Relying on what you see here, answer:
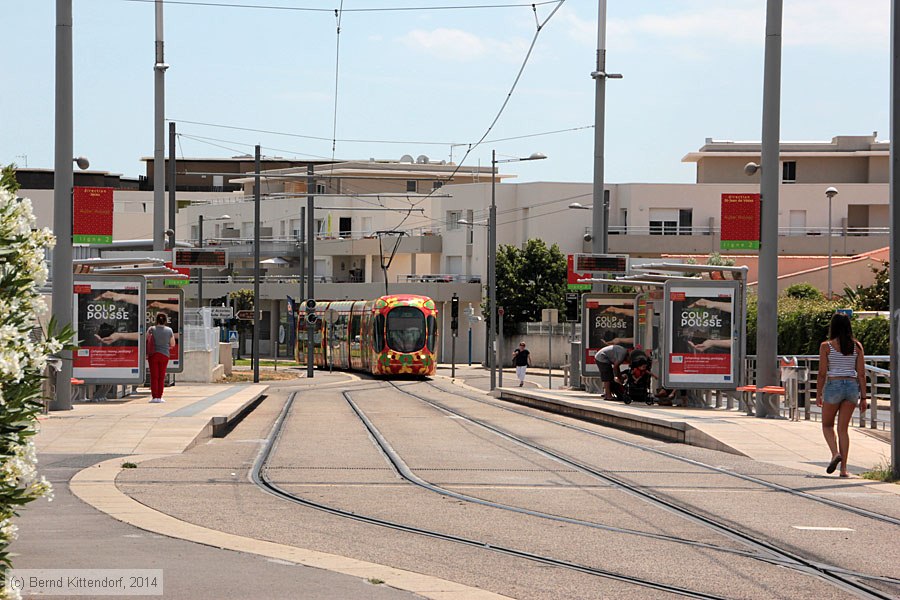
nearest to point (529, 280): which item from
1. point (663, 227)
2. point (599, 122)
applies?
point (663, 227)

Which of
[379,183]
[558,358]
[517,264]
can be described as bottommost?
[558,358]

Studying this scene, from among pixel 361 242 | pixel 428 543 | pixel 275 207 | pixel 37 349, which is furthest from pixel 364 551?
pixel 275 207

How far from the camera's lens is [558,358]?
6894 centimetres

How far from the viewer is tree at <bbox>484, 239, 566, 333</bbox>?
237 feet

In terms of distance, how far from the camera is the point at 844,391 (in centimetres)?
1364

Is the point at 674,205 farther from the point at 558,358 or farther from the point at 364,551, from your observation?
the point at 364,551

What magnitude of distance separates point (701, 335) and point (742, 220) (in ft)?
11.0

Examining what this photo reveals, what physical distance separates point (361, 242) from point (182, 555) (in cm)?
7870

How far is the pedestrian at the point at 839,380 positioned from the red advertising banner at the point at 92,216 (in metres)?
12.7

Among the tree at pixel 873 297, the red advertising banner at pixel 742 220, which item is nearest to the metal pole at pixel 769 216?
the red advertising banner at pixel 742 220

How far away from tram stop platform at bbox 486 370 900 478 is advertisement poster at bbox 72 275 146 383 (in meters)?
8.40

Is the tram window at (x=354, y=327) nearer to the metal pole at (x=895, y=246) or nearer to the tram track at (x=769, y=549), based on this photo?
the tram track at (x=769, y=549)

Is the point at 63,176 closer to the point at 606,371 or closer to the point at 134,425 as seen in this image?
the point at 134,425

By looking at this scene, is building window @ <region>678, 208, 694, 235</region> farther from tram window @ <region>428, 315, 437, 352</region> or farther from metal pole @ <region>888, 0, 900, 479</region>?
metal pole @ <region>888, 0, 900, 479</region>
